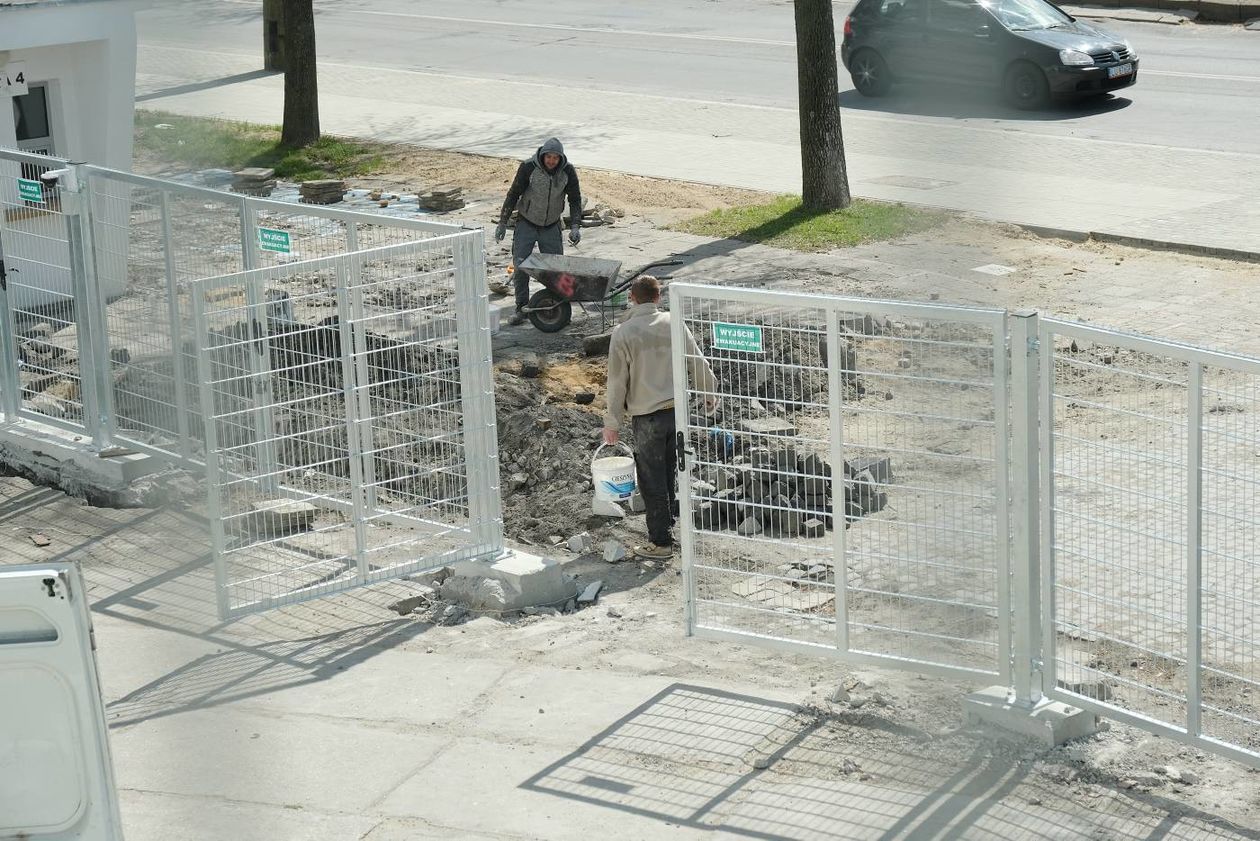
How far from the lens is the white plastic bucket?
920 cm

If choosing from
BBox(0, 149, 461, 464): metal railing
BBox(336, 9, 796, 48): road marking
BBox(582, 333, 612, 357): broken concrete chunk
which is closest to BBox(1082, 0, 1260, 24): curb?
BBox(336, 9, 796, 48): road marking

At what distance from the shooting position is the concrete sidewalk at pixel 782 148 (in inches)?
610

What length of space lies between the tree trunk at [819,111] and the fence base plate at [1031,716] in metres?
9.94

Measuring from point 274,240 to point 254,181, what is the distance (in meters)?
10.2

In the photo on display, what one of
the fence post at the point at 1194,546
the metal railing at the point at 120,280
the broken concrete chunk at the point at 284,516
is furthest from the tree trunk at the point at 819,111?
the fence post at the point at 1194,546

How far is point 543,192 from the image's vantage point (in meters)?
13.3

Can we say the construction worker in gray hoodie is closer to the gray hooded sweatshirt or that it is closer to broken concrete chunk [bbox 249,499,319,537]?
the gray hooded sweatshirt

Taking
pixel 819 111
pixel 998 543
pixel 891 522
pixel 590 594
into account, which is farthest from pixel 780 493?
pixel 819 111

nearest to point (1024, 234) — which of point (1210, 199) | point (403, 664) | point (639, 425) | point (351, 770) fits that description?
point (1210, 199)

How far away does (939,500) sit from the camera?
21.9ft

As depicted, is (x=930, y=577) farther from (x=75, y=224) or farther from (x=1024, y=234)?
(x=1024, y=234)

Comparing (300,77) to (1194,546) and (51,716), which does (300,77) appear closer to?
(1194,546)

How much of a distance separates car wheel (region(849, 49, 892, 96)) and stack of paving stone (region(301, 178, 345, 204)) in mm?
7413

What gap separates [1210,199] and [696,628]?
1038 centimetres
